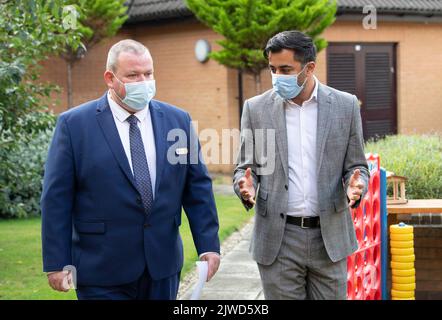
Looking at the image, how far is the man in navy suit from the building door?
1362 centimetres

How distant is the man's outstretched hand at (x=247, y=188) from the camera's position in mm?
4203

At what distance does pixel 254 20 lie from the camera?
13.5m

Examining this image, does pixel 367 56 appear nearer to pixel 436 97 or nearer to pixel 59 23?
pixel 436 97

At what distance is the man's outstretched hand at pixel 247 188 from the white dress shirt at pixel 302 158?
25cm

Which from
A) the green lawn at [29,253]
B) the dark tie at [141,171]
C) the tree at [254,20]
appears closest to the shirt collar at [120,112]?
the dark tie at [141,171]

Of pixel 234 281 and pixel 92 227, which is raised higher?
pixel 92 227

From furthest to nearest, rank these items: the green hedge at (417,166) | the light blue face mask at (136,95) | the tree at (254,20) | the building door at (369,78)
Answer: the building door at (369,78), the tree at (254,20), the green hedge at (417,166), the light blue face mask at (136,95)

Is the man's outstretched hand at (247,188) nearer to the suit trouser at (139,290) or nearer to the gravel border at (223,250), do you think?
the suit trouser at (139,290)

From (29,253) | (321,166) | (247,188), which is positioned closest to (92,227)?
(247,188)

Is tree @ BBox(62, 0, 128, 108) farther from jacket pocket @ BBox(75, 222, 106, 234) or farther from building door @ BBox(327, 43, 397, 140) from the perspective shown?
jacket pocket @ BBox(75, 222, 106, 234)

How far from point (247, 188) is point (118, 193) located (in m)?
0.68

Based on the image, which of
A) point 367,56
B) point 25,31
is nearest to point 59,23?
point 25,31

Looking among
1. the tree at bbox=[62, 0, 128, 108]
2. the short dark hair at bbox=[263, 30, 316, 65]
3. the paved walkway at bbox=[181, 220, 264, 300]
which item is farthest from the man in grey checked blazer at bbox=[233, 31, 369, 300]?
the tree at bbox=[62, 0, 128, 108]

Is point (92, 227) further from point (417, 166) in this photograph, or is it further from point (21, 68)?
point (417, 166)
